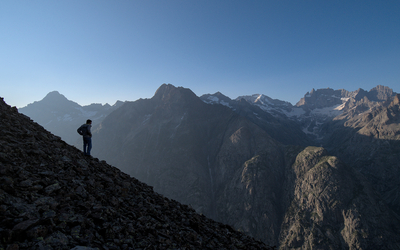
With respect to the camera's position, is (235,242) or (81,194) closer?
(81,194)

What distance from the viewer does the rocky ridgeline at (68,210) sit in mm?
8188

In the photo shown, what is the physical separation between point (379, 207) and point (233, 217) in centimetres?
11293

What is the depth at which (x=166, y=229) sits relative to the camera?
13.9 meters

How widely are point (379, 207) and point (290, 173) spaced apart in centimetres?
6572

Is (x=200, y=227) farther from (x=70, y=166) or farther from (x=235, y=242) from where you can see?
(x=70, y=166)

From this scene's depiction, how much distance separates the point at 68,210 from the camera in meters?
10.5

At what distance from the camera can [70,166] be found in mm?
15969

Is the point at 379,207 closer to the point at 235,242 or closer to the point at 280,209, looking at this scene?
the point at 280,209

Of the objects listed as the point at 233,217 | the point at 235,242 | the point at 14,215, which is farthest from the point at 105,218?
the point at 233,217

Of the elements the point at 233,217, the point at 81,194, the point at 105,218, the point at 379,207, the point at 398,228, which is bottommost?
the point at 233,217

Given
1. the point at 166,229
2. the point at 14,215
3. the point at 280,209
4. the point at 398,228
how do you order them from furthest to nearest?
1. the point at 280,209
2. the point at 398,228
3. the point at 166,229
4. the point at 14,215

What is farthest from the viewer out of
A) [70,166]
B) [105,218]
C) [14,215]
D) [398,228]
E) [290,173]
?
[290,173]

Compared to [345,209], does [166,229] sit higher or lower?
higher

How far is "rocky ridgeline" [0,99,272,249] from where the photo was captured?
26.9 ft
